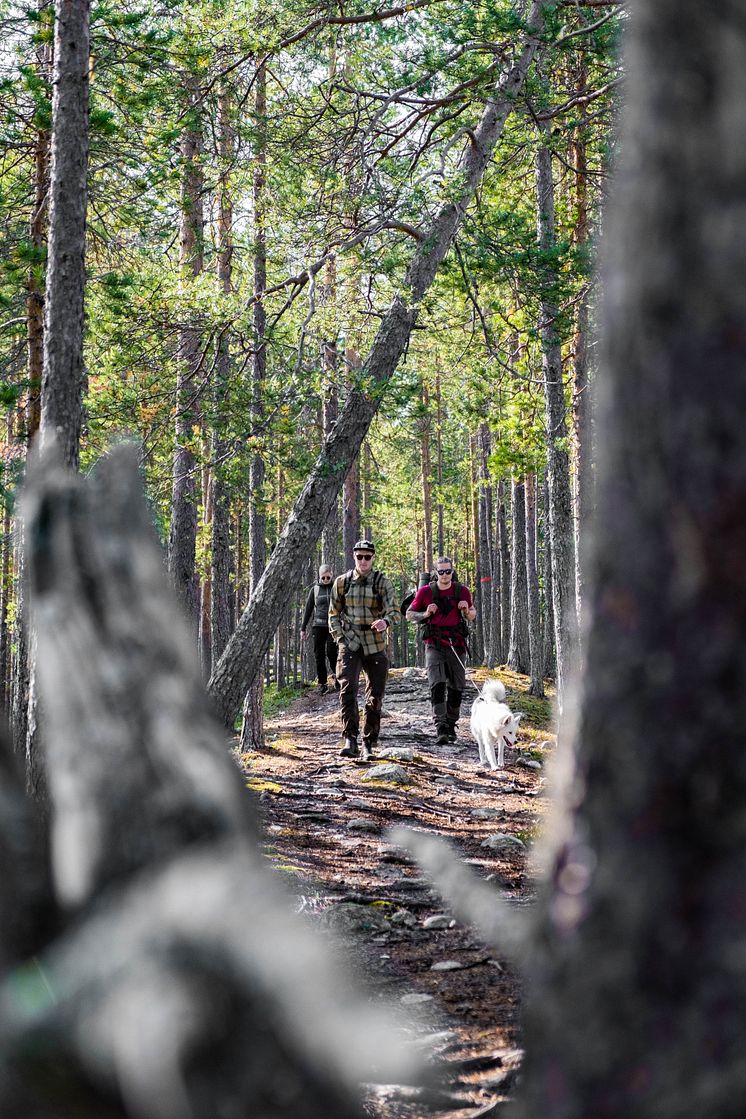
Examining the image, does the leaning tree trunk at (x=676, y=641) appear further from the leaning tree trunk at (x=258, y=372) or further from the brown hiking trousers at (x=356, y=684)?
the brown hiking trousers at (x=356, y=684)

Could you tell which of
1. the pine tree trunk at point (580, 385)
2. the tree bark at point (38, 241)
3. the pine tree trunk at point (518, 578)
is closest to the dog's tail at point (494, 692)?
the pine tree trunk at point (580, 385)

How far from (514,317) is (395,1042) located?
1202 centimetres

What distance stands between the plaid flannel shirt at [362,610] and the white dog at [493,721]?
144 cm

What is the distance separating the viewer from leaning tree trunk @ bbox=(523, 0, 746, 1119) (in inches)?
38.9

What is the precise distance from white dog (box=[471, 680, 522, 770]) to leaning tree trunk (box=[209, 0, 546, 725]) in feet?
13.1

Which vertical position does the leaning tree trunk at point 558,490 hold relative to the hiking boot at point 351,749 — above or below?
above

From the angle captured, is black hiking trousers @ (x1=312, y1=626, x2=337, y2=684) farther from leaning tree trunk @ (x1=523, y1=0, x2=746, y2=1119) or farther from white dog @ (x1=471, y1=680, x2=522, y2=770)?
leaning tree trunk @ (x1=523, y1=0, x2=746, y2=1119)

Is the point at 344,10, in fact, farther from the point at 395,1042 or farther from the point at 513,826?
the point at 395,1042

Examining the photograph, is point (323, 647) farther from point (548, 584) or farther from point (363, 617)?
point (363, 617)

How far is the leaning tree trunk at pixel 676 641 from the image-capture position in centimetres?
99

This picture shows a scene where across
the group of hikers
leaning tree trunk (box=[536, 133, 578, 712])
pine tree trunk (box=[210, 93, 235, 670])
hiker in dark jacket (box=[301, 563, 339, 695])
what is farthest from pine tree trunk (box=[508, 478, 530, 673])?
the group of hikers

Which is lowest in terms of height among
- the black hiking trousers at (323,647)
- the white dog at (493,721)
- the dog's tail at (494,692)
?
the white dog at (493,721)

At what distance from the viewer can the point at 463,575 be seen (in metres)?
48.7

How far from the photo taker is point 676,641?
3.35 feet
